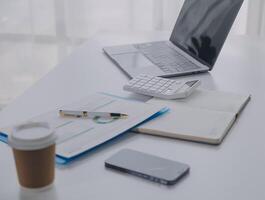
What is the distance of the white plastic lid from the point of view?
0.68 meters

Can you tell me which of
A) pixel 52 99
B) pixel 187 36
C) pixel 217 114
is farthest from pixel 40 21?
pixel 217 114

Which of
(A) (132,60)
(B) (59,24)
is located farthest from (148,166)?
(B) (59,24)

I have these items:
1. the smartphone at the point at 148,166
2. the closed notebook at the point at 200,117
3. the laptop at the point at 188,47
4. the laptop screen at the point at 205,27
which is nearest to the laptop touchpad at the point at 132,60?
the laptop at the point at 188,47

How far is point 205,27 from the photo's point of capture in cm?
138

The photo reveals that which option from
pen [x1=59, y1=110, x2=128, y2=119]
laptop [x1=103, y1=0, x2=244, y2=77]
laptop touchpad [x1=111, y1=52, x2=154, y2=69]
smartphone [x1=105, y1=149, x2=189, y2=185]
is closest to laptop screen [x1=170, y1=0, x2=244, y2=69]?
laptop [x1=103, y1=0, x2=244, y2=77]

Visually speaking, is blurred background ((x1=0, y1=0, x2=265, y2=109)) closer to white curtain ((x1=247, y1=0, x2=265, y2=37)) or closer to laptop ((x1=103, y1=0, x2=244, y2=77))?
white curtain ((x1=247, y1=0, x2=265, y2=37))

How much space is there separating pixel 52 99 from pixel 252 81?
0.53 metres

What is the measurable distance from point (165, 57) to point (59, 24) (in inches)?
42.6

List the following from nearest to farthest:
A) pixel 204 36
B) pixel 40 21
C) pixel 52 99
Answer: pixel 52 99 → pixel 204 36 → pixel 40 21

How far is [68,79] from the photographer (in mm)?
1248

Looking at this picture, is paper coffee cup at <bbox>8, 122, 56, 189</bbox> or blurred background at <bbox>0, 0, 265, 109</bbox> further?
blurred background at <bbox>0, 0, 265, 109</bbox>

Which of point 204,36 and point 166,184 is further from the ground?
point 204,36

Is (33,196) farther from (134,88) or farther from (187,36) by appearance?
(187,36)

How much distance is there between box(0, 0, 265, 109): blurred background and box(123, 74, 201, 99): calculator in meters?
1.04
